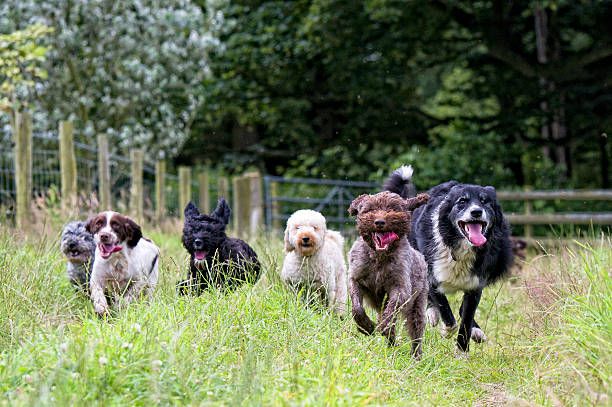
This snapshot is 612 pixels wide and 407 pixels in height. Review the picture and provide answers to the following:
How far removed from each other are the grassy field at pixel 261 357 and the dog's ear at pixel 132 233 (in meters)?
0.44

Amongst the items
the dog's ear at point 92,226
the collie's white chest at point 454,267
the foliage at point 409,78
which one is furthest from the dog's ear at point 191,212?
the foliage at point 409,78

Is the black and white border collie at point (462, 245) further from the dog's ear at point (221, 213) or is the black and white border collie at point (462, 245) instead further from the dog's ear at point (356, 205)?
the dog's ear at point (221, 213)

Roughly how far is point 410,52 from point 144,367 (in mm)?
14263

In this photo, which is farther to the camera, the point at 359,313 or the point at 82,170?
the point at 82,170

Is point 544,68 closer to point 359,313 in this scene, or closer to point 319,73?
point 319,73

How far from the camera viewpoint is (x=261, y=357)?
4480 mm

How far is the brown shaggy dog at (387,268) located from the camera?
5.09 metres

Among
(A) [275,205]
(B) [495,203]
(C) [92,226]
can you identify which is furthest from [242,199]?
(B) [495,203]

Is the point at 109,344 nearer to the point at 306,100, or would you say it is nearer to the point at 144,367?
the point at 144,367

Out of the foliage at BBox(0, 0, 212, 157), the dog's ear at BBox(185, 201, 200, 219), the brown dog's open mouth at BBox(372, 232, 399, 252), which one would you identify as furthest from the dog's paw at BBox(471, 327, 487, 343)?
the foliage at BBox(0, 0, 212, 157)

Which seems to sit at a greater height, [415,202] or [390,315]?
[415,202]

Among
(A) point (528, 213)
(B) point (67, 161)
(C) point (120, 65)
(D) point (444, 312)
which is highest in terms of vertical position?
(C) point (120, 65)

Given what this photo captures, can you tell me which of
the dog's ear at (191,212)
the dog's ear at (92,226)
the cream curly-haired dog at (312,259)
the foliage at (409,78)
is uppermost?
the foliage at (409,78)

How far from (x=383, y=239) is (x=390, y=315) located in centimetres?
54
